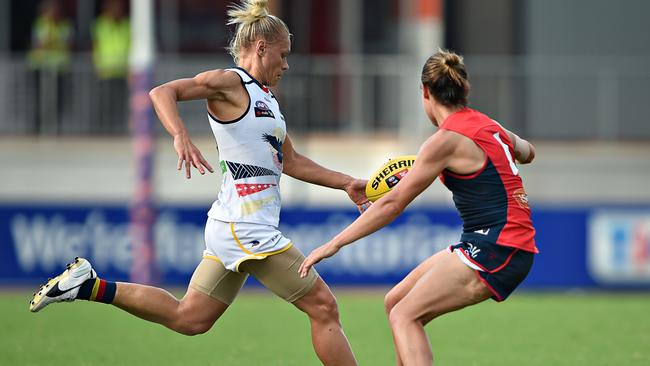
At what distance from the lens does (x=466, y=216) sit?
693 centimetres

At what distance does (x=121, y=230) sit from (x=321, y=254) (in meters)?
11.0

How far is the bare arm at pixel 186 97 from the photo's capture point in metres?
6.76

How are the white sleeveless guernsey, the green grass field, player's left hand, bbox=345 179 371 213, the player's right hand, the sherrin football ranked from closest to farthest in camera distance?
the player's right hand → the white sleeveless guernsey → the sherrin football → player's left hand, bbox=345 179 371 213 → the green grass field

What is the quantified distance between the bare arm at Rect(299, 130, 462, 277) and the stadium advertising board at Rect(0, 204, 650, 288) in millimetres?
10305

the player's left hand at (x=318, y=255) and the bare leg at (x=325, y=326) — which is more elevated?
the player's left hand at (x=318, y=255)

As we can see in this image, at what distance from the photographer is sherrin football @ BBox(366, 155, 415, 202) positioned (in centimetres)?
775

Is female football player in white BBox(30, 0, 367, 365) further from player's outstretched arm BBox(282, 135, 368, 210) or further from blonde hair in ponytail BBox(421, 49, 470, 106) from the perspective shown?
blonde hair in ponytail BBox(421, 49, 470, 106)

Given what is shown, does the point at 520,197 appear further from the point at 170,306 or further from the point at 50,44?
the point at 50,44

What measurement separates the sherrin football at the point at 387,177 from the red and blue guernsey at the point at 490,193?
88cm

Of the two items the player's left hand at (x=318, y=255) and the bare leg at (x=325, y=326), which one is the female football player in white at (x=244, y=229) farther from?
the player's left hand at (x=318, y=255)

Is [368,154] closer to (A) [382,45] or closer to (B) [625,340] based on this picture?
(A) [382,45]

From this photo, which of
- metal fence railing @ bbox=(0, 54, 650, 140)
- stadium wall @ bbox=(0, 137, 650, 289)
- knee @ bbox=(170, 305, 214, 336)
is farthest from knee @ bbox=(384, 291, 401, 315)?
metal fence railing @ bbox=(0, 54, 650, 140)

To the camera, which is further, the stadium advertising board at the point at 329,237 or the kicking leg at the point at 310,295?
the stadium advertising board at the point at 329,237

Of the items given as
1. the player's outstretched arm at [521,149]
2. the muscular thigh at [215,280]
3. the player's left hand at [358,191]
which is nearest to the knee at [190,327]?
the muscular thigh at [215,280]
